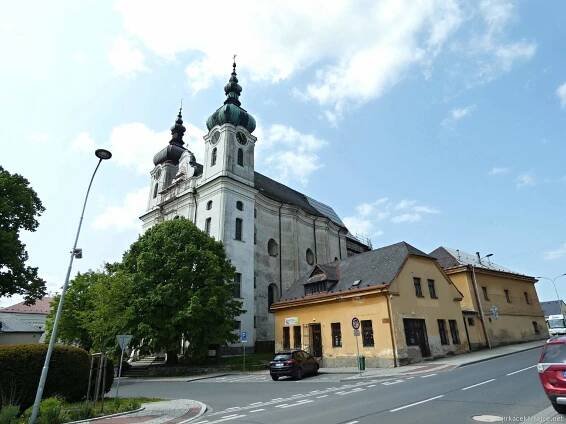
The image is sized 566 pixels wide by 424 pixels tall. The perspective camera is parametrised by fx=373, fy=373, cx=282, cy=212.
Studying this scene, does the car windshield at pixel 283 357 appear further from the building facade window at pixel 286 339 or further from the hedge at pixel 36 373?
the building facade window at pixel 286 339

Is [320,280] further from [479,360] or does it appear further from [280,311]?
[479,360]

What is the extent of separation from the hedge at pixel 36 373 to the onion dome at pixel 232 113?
3416cm

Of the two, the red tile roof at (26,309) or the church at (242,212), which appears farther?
the red tile roof at (26,309)

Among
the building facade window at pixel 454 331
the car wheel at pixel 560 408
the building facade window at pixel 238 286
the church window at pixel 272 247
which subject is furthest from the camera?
the church window at pixel 272 247

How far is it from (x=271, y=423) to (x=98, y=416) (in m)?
5.91

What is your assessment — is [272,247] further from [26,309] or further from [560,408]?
[26,309]

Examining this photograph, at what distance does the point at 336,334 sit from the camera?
87.2 feet

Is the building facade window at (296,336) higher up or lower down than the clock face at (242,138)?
lower down

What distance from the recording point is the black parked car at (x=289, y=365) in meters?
19.8

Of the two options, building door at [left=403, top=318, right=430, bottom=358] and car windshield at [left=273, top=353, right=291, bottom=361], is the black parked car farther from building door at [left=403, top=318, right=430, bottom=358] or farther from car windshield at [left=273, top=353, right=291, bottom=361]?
building door at [left=403, top=318, right=430, bottom=358]

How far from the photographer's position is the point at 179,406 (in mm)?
12820

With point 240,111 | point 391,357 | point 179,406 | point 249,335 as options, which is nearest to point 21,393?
point 179,406

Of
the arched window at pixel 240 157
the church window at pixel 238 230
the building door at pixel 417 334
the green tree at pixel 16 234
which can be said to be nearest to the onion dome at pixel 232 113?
the arched window at pixel 240 157

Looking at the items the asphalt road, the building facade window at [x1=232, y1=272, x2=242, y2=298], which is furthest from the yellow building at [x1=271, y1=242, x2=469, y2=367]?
Result: the asphalt road
